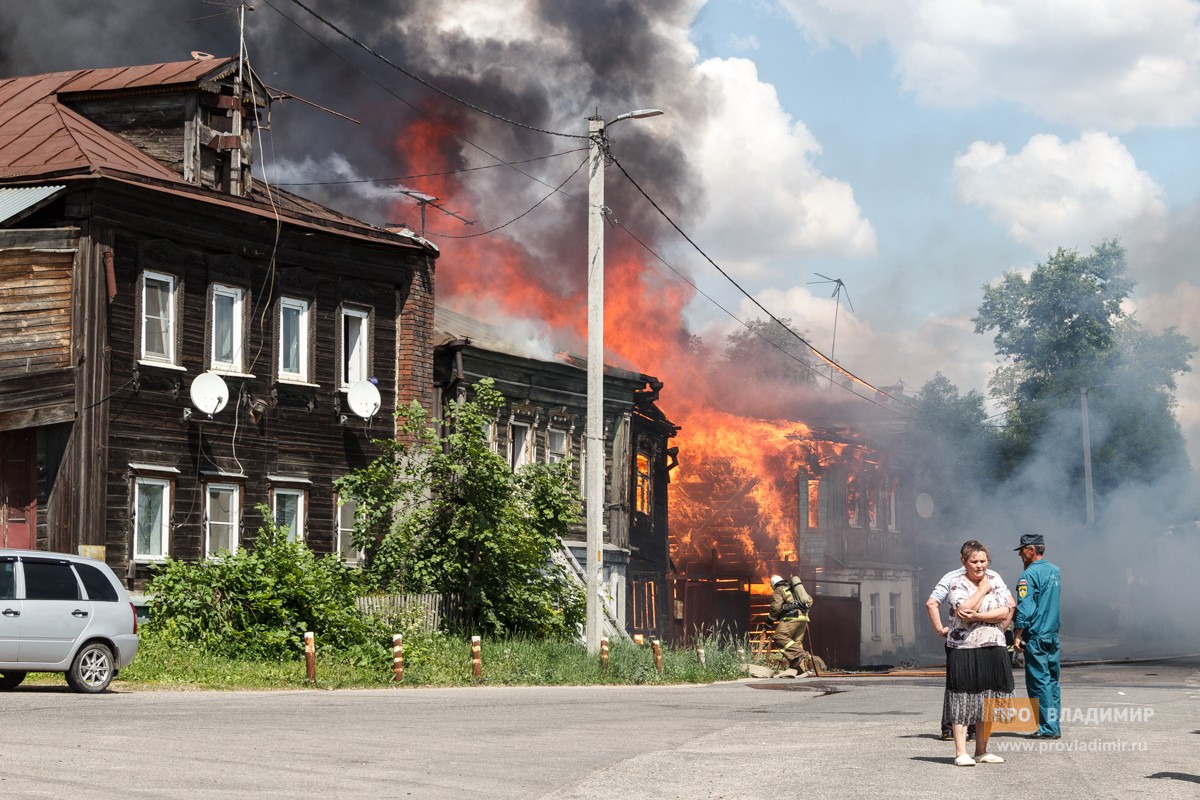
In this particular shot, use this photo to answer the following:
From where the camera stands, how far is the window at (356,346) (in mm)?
30953

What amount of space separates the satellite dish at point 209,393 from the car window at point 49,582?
957cm

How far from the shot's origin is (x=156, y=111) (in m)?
30.0

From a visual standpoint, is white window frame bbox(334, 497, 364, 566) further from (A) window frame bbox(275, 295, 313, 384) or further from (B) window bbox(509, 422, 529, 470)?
(B) window bbox(509, 422, 529, 470)

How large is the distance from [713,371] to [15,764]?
1621 inches

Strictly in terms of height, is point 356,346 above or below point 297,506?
above

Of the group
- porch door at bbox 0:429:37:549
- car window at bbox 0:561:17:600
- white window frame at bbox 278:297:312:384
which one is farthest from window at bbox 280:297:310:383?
car window at bbox 0:561:17:600

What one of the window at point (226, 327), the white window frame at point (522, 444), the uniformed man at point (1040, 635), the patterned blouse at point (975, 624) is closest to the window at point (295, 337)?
the window at point (226, 327)

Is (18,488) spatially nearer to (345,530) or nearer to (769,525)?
(345,530)

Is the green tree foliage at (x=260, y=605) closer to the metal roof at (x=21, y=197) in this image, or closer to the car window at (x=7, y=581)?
the car window at (x=7, y=581)

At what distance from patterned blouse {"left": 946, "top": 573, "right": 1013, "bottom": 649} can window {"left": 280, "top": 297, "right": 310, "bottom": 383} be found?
67.1 feet

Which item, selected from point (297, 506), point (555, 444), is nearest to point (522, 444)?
point (555, 444)

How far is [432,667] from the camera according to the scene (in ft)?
74.4

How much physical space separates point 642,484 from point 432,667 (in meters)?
20.6

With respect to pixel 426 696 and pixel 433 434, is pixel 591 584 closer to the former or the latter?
pixel 433 434
